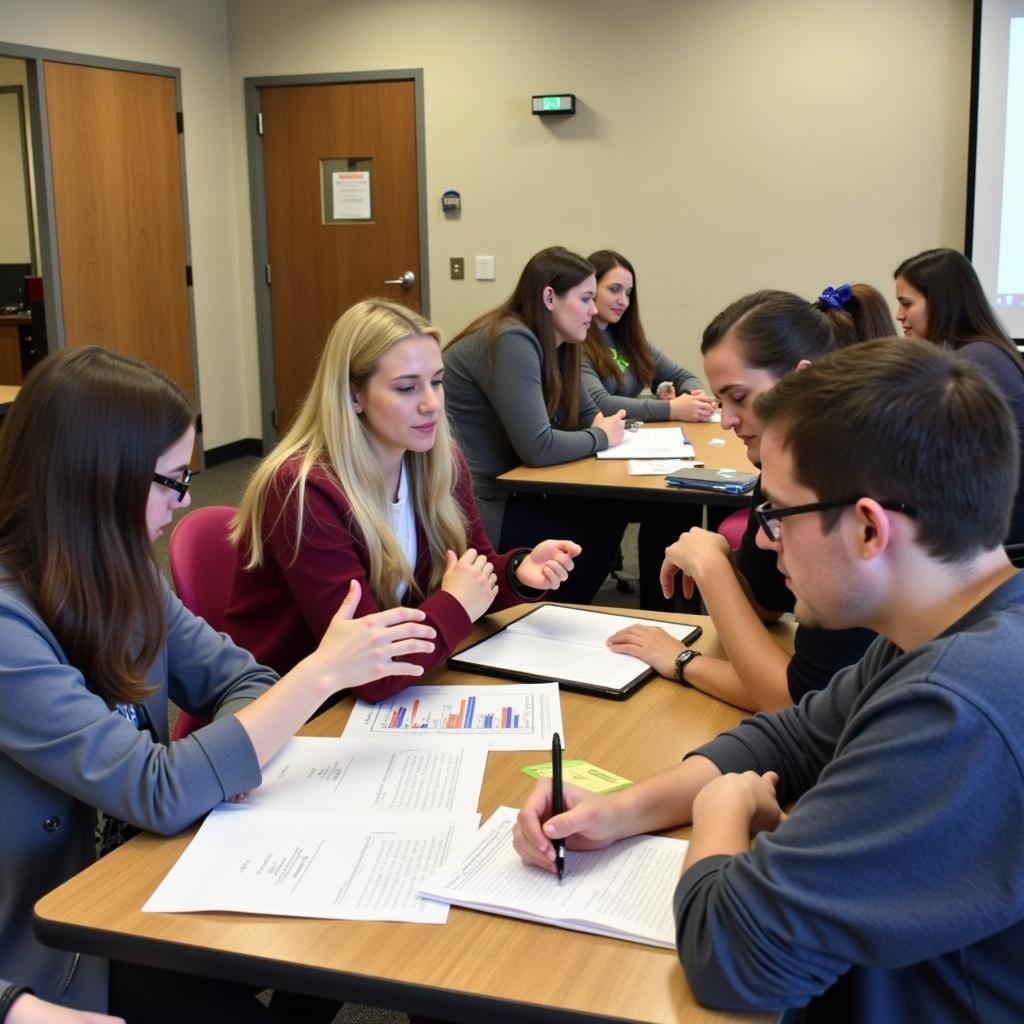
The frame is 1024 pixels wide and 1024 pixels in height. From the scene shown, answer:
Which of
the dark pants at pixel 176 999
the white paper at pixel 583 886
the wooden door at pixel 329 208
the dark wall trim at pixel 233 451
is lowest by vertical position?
the dark wall trim at pixel 233 451

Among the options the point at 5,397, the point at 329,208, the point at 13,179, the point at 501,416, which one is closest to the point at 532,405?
the point at 501,416

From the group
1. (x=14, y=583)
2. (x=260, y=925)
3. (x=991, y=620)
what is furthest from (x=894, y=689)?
(x=14, y=583)

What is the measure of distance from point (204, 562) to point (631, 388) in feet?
9.23

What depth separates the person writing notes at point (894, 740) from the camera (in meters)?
0.88

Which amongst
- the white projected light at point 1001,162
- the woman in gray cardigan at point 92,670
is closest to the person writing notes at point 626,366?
the white projected light at point 1001,162

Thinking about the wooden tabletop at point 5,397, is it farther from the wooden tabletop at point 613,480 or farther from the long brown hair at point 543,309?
the wooden tabletop at point 613,480

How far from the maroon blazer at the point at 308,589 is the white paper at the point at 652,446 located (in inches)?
62.4

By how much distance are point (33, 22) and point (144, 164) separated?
91 centimetres

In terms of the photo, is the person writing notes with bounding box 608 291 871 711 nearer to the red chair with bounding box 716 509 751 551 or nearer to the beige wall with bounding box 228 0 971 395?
the red chair with bounding box 716 509 751 551

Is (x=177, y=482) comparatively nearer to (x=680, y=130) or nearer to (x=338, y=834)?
(x=338, y=834)

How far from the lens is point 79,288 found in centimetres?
588

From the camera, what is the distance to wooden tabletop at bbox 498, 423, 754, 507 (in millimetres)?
3033

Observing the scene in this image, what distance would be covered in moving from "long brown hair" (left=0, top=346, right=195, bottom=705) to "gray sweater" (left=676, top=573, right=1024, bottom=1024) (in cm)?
77

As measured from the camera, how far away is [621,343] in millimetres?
4734
